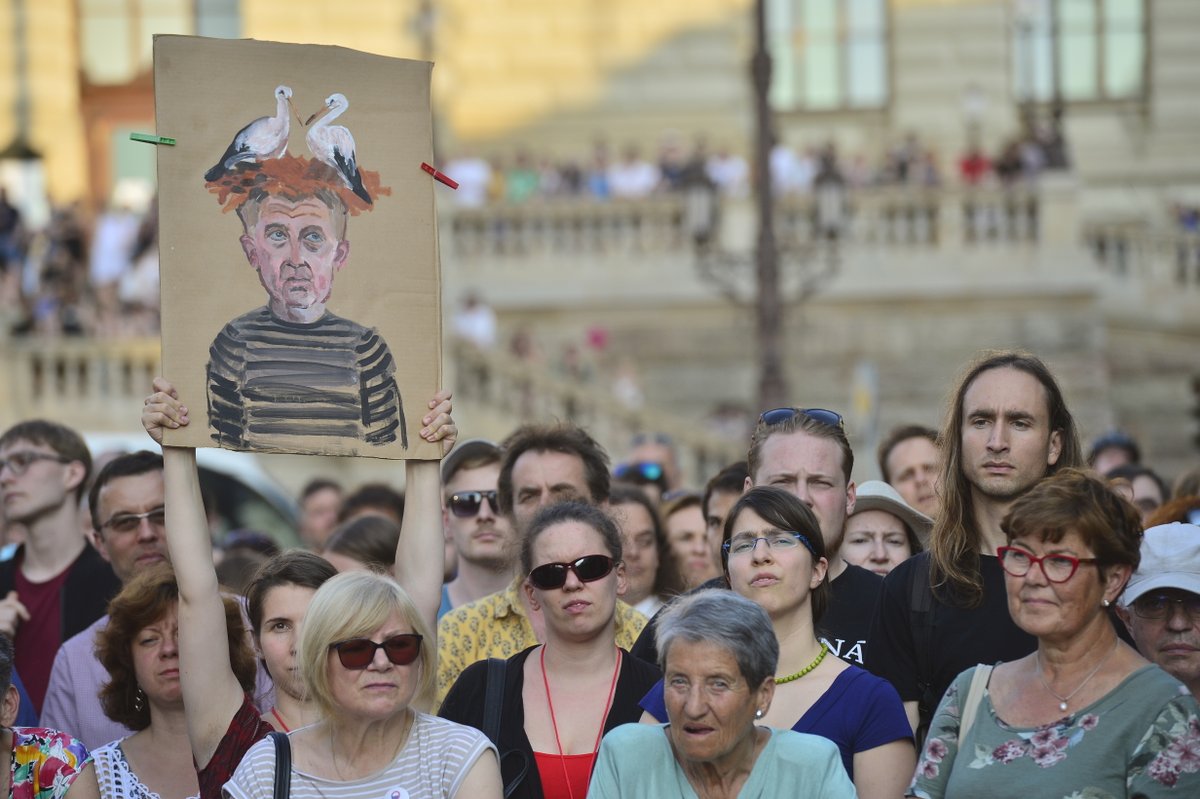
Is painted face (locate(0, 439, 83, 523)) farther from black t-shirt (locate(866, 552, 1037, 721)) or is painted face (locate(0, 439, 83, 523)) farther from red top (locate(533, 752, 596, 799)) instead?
black t-shirt (locate(866, 552, 1037, 721))

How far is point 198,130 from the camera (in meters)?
5.79

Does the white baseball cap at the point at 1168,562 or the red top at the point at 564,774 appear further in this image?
the red top at the point at 564,774

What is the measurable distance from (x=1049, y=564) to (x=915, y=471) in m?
3.07

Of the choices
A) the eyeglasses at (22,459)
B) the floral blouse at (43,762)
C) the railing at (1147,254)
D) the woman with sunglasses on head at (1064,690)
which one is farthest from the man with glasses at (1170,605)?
the railing at (1147,254)

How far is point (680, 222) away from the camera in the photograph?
26.6 meters

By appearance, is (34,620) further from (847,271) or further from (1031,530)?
(847,271)

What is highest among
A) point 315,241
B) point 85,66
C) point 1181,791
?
point 85,66

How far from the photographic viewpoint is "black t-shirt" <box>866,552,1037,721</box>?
5.48m

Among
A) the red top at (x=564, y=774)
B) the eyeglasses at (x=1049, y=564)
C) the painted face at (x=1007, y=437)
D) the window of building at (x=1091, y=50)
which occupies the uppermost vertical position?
the window of building at (x=1091, y=50)

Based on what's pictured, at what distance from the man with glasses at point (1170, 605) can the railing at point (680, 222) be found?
20.8 m

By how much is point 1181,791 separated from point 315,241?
279 centimetres

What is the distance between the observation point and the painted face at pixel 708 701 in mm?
4820

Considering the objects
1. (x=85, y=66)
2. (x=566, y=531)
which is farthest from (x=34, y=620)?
(x=85, y=66)

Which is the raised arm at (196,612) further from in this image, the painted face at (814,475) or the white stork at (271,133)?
the painted face at (814,475)
